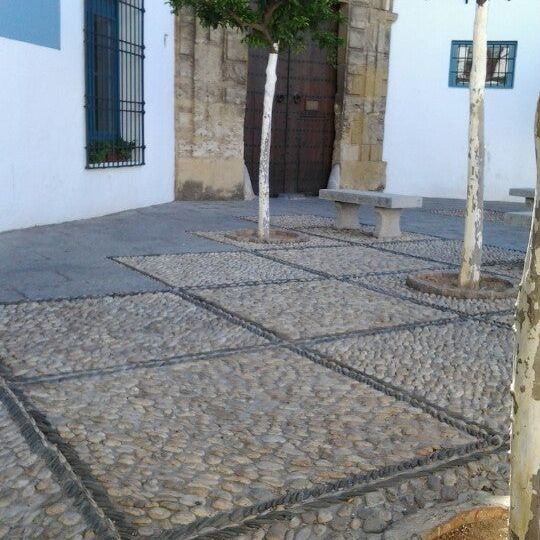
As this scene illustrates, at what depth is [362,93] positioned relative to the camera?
1132 centimetres

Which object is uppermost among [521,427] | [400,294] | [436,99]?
[436,99]

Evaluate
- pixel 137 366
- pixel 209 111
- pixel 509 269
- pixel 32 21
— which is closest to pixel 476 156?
pixel 509 269

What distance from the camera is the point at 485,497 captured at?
6.63 feet

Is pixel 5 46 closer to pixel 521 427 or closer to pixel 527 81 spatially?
pixel 521 427

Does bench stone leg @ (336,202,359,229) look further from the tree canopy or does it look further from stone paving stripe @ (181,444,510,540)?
stone paving stripe @ (181,444,510,540)

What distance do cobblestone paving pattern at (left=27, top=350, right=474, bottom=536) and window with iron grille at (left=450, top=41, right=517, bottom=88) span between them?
920cm

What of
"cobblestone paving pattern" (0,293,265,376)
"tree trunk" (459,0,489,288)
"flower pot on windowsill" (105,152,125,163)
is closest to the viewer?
"cobblestone paving pattern" (0,293,265,376)

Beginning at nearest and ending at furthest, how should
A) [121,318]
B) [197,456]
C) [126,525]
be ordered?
[126,525] < [197,456] < [121,318]

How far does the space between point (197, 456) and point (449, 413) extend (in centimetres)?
104

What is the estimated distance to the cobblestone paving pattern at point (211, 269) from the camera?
5020 mm

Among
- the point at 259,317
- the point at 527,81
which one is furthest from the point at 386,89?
the point at 259,317

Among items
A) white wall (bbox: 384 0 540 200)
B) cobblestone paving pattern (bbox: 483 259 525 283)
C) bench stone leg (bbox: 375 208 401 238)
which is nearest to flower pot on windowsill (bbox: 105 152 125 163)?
bench stone leg (bbox: 375 208 401 238)

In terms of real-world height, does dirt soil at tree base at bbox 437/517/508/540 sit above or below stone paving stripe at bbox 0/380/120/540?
above

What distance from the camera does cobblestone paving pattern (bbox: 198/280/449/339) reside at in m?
3.96
